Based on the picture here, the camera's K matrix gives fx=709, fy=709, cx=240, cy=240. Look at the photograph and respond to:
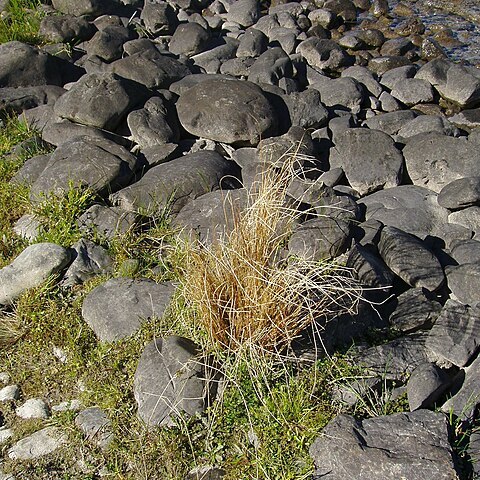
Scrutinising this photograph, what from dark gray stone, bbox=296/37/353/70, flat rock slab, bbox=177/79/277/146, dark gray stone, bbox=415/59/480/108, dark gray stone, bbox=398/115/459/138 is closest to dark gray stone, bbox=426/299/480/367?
flat rock slab, bbox=177/79/277/146

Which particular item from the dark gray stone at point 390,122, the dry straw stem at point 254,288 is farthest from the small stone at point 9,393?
the dark gray stone at point 390,122

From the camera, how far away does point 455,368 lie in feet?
11.8

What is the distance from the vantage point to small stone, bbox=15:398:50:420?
3.48 meters

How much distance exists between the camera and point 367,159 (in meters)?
5.19

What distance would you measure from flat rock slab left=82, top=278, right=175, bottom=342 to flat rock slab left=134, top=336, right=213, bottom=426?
35cm

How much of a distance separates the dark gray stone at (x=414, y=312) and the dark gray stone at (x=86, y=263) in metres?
1.70

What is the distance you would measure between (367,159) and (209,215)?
1.44 meters

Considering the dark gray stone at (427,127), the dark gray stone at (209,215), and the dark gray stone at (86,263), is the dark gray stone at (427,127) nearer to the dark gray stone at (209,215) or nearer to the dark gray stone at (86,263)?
the dark gray stone at (209,215)

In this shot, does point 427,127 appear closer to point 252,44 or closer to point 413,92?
point 413,92

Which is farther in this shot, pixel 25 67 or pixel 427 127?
pixel 25 67

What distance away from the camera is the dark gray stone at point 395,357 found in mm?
3480

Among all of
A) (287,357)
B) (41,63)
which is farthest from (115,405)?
(41,63)

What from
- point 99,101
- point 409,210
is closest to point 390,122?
point 409,210

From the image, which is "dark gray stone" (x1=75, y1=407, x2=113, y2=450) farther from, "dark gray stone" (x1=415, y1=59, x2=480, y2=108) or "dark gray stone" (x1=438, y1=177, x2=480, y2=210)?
"dark gray stone" (x1=415, y1=59, x2=480, y2=108)
